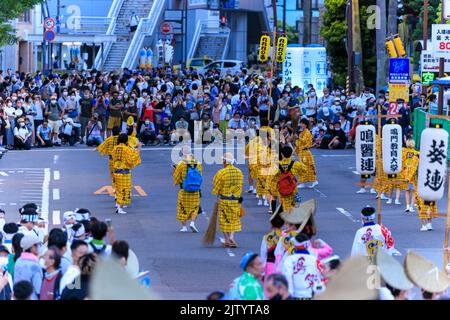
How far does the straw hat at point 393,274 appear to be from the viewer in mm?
12812

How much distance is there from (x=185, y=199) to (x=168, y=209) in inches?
135

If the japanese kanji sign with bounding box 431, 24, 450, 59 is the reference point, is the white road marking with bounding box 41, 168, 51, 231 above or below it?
below

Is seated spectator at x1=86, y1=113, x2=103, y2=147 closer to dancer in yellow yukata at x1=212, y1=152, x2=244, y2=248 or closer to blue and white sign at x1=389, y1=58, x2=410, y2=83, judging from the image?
blue and white sign at x1=389, y1=58, x2=410, y2=83

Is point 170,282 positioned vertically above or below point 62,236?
below

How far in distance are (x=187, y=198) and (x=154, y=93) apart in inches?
916

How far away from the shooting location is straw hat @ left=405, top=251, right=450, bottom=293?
12.9 metres

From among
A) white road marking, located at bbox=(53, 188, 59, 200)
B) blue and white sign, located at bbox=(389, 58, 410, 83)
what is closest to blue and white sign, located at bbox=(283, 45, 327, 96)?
blue and white sign, located at bbox=(389, 58, 410, 83)

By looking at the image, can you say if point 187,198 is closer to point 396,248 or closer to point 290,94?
point 396,248

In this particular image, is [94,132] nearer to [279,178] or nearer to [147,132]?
[147,132]

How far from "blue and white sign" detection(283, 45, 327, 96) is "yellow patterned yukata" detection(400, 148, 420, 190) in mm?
30804

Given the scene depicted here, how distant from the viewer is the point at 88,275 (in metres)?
13.4

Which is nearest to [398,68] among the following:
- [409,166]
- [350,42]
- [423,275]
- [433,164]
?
[409,166]
